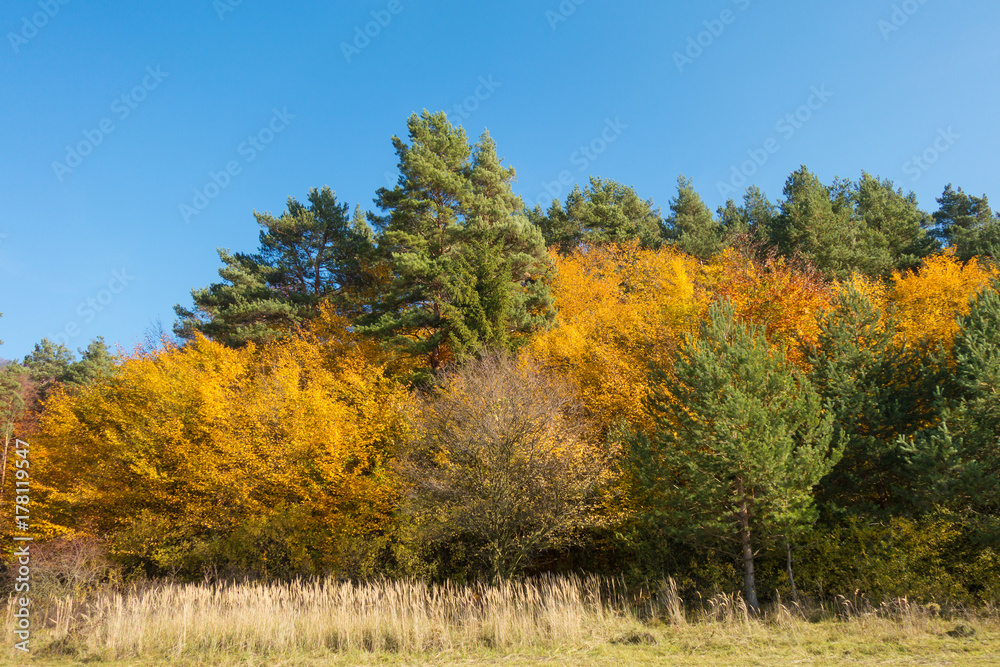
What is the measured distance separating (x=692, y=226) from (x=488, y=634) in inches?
1119

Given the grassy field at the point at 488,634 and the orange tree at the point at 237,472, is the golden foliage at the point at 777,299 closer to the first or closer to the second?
the grassy field at the point at 488,634

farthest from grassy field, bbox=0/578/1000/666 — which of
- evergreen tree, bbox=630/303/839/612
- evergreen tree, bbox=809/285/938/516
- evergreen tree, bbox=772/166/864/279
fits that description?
evergreen tree, bbox=772/166/864/279

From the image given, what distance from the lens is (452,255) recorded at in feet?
78.5

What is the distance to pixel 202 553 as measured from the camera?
18219 millimetres

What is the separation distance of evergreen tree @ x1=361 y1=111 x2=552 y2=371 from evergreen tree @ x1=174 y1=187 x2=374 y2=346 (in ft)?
10.6

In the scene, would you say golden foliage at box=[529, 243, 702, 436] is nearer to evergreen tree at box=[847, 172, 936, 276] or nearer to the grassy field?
the grassy field

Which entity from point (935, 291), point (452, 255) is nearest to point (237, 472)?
point (452, 255)

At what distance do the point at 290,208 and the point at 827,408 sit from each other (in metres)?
26.9

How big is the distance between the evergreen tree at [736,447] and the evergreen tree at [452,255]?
850cm

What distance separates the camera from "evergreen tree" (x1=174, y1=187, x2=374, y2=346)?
85.0 feet

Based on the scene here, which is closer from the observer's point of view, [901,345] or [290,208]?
[901,345]

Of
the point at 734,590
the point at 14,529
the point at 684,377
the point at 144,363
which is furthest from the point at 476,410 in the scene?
the point at 14,529

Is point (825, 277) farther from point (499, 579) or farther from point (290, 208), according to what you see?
point (290, 208)

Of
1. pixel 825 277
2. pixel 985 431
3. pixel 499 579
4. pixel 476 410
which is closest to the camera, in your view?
pixel 985 431
